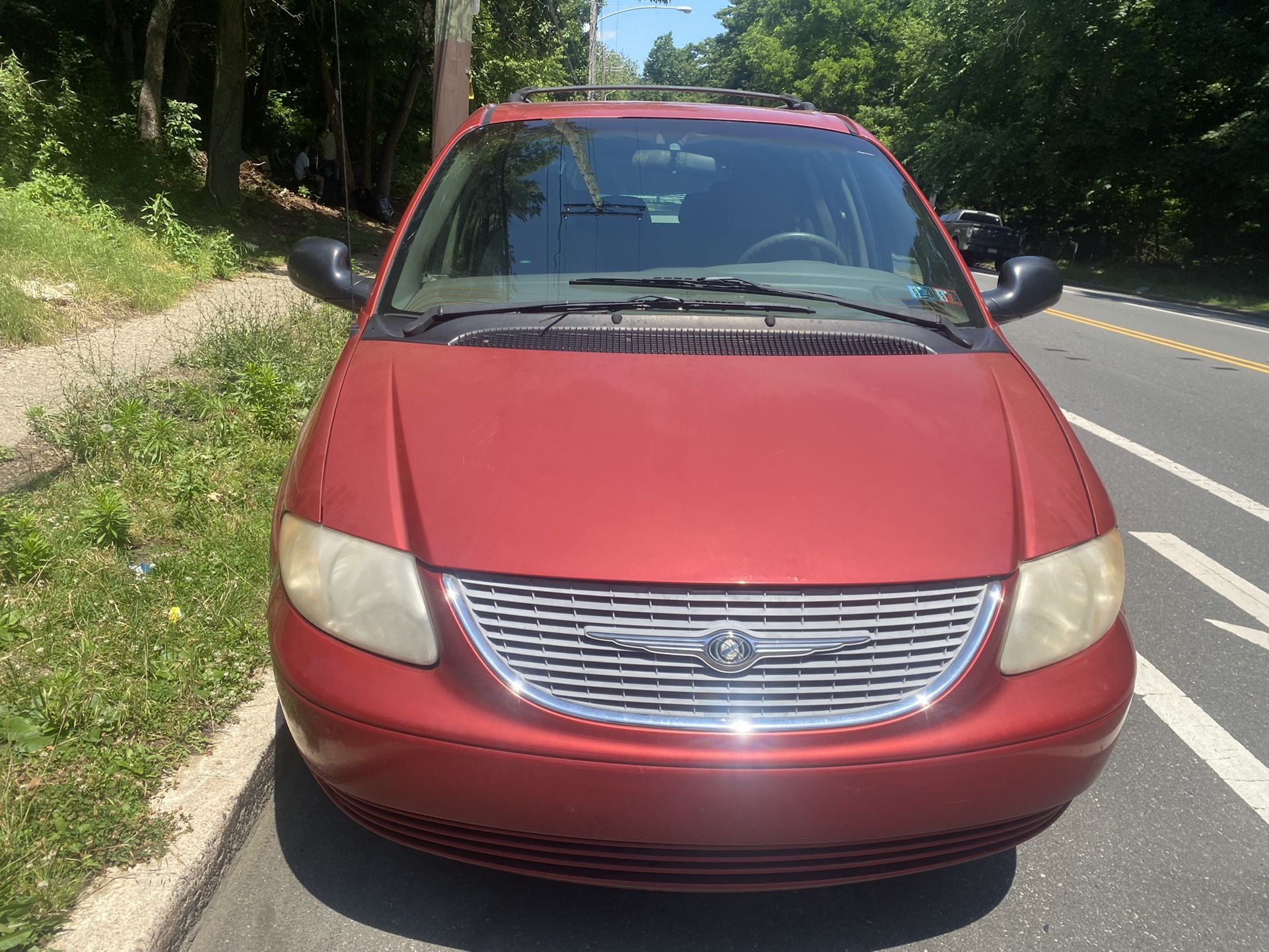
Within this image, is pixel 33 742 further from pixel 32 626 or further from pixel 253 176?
pixel 253 176

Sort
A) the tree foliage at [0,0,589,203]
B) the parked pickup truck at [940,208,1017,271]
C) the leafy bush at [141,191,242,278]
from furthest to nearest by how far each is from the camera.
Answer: the parked pickup truck at [940,208,1017,271]
the tree foliage at [0,0,589,203]
the leafy bush at [141,191,242,278]

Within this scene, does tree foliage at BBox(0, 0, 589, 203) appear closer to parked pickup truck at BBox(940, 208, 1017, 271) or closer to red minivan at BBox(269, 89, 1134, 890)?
red minivan at BBox(269, 89, 1134, 890)

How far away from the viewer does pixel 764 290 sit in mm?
3264

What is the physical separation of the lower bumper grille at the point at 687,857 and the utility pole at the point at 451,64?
686 cm

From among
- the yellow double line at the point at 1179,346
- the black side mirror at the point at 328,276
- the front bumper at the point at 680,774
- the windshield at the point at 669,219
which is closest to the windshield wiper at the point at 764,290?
the windshield at the point at 669,219

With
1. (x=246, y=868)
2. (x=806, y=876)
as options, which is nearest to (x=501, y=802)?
(x=806, y=876)

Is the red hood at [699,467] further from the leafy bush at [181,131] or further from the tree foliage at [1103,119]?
the tree foliage at [1103,119]

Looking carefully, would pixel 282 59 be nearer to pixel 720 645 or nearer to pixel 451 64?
pixel 451 64

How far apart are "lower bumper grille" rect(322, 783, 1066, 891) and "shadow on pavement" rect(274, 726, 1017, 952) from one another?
0.27 metres

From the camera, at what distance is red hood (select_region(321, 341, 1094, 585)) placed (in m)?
2.22

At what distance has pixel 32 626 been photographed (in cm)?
341

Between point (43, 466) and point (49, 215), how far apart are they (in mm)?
6800

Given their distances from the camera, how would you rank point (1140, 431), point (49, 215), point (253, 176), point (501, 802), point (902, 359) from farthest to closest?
point (253, 176), point (49, 215), point (1140, 431), point (902, 359), point (501, 802)

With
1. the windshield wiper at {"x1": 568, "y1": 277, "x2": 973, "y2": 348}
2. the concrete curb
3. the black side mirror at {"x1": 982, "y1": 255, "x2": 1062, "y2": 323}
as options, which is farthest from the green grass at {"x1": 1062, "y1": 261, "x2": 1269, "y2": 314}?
the concrete curb
